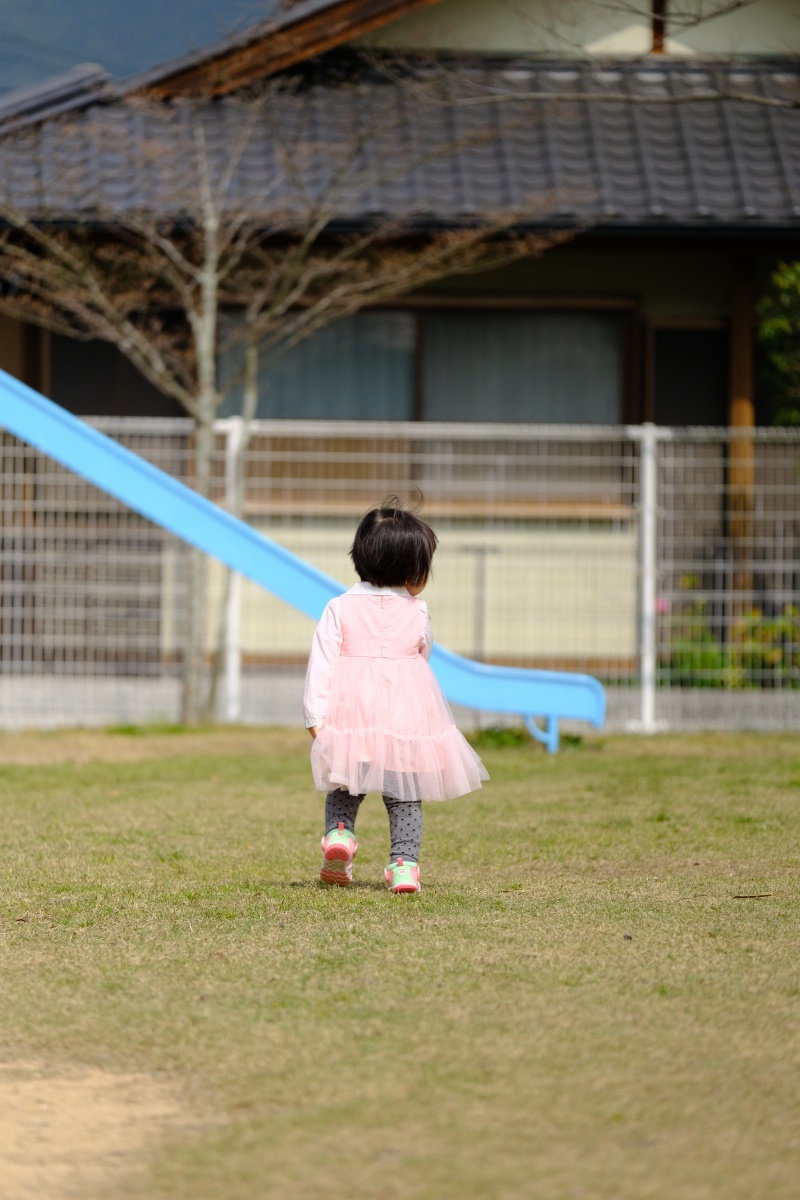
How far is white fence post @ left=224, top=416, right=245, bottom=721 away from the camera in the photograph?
28.9ft

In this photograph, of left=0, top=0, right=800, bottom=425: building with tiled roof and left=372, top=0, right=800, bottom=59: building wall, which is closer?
left=0, top=0, right=800, bottom=425: building with tiled roof

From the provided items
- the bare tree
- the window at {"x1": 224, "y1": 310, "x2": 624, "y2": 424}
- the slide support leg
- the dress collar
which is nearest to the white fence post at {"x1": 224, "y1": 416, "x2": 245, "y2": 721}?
the bare tree

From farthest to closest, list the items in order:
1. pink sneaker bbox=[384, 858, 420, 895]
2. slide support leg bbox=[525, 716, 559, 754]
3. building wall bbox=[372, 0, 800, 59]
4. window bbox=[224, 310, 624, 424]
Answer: building wall bbox=[372, 0, 800, 59] < window bbox=[224, 310, 624, 424] < slide support leg bbox=[525, 716, 559, 754] < pink sneaker bbox=[384, 858, 420, 895]

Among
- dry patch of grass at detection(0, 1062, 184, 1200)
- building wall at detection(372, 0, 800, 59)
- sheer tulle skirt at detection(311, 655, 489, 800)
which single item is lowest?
dry patch of grass at detection(0, 1062, 184, 1200)

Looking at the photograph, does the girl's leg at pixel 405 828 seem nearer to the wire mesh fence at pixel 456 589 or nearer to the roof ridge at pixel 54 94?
the wire mesh fence at pixel 456 589

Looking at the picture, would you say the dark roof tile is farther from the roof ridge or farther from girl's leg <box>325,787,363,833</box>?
girl's leg <box>325,787,363,833</box>

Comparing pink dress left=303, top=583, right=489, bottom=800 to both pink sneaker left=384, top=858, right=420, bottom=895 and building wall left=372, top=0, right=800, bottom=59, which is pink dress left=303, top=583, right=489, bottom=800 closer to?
pink sneaker left=384, top=858, right=420, bottom=895

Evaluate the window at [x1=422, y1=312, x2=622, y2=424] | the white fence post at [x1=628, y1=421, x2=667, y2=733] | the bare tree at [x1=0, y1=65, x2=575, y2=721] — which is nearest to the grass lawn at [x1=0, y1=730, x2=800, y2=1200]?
the white fence post at [x1=628, y1=421, x2=667, y2=733]

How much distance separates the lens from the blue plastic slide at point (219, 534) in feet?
23.5

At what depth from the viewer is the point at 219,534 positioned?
7258 mm

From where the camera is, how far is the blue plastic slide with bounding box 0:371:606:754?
7.18 meters

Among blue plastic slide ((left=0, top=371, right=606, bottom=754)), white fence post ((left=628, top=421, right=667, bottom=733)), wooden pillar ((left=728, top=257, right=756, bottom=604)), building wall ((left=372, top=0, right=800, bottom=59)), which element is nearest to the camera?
blue plastic slide ((left=0, top=371, right=606, bottom=754))

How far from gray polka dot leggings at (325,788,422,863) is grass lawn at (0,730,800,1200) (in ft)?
0.44

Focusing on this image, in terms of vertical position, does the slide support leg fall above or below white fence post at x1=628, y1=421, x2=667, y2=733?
below
